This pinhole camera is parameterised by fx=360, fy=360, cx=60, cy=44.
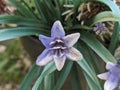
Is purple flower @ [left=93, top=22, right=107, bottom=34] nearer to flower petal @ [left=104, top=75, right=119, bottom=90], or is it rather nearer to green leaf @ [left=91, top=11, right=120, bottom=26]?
green leaf @ [left=91, top=11, right=120, bottom=26]

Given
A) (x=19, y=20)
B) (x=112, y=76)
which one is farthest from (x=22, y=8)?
(x=112, y=76)

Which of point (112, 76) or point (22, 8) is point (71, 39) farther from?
point (22, 8)

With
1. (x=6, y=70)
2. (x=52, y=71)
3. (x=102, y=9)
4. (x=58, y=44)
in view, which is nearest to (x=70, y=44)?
(x=58, y=44)

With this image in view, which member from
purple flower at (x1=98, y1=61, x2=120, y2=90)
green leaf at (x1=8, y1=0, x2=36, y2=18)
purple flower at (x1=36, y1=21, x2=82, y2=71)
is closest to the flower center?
purple flower at (x1=36, y1=21, x2=82, y2=71)

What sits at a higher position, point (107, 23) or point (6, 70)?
point (107, 23)

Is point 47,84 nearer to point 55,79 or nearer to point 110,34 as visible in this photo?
point 55,79

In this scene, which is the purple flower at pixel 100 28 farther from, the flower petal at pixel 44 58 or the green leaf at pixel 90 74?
the flower petal at pixel 44 58
